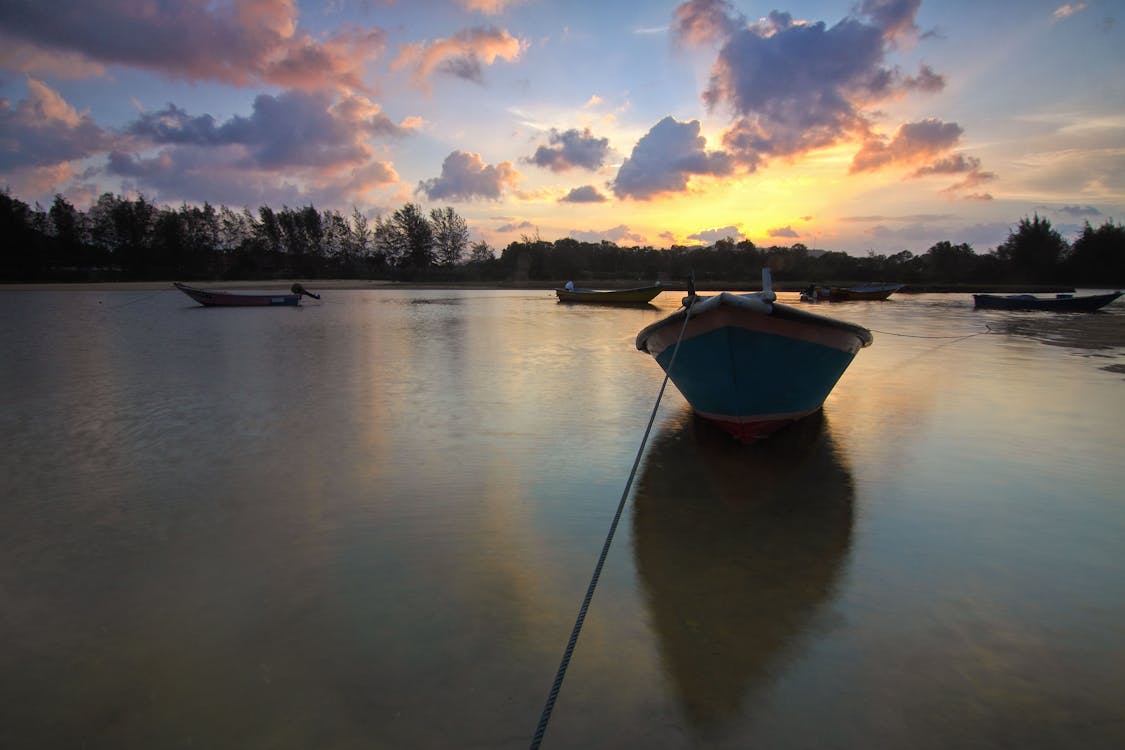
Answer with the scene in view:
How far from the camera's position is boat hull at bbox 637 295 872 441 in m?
5.17

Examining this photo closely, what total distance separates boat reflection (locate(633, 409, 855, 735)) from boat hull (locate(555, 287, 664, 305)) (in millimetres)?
25687

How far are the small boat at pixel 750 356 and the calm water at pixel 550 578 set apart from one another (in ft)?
1.19

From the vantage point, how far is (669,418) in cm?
706

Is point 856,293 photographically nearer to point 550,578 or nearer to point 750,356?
point 750,356

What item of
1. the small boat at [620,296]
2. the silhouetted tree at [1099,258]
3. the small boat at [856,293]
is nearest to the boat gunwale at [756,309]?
the small boat at [620,296]

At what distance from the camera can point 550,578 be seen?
318 cm

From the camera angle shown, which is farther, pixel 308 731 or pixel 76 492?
pixel 76 492

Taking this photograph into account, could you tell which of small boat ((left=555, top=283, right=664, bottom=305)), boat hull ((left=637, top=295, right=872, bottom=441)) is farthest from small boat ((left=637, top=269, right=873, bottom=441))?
small boat ((left=555, top=283, right=664, bottom=305))

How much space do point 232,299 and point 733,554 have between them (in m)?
30.7

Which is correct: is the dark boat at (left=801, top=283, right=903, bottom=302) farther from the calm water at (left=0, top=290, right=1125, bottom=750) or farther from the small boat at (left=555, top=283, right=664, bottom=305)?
the calm water at (left=0, top=290, right=1125, bottom=750)

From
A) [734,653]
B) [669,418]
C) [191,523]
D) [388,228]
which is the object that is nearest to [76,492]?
[191,523]

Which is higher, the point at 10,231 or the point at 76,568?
the point at 10,231

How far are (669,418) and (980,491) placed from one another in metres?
3.20

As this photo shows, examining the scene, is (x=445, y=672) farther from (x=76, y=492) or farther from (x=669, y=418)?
(x=669, y=418)
